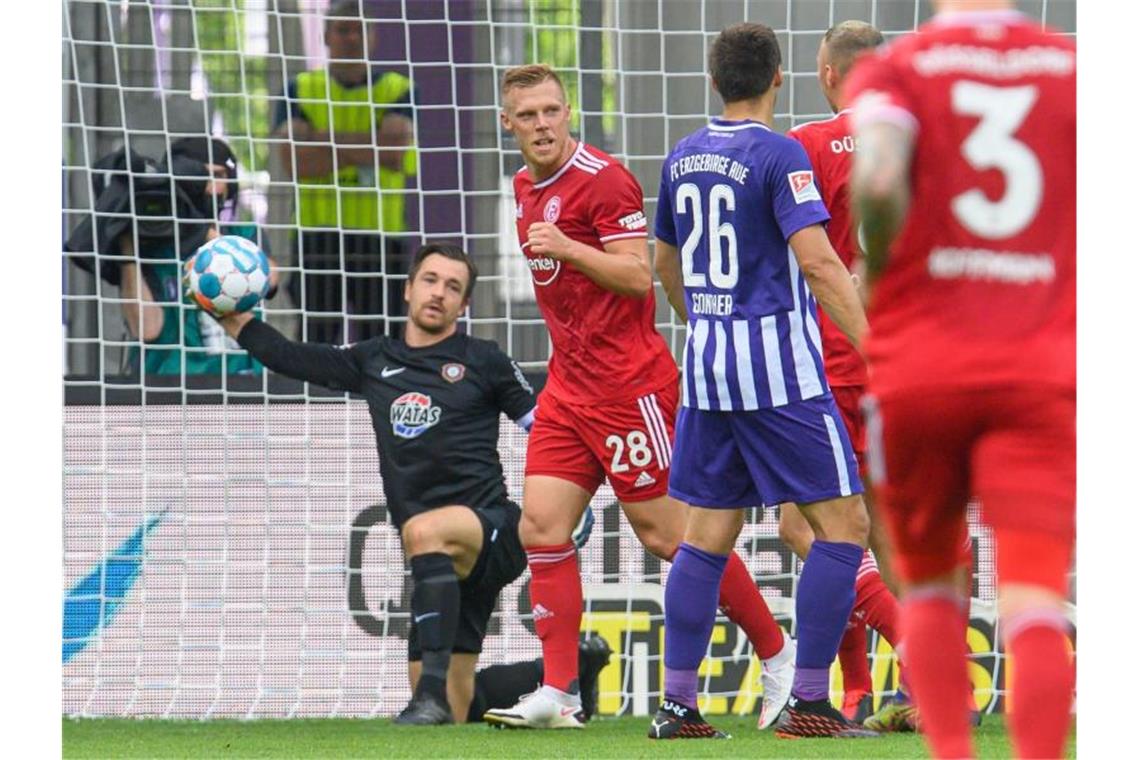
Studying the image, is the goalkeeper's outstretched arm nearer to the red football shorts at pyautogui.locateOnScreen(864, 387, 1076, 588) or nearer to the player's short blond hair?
the player's short blond hair

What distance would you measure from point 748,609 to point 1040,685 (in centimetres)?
303

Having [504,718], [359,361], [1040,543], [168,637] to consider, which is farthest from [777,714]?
[1040,543]

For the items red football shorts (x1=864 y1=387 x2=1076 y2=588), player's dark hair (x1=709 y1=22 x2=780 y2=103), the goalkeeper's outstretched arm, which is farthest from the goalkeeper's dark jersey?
red football shorts (x1=864 y1=387 x2=1076 y2=588)

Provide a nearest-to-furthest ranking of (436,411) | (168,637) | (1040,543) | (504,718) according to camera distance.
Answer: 1. (1040,543)
2. (504,718)
3. (436,411)
4. (168,637)

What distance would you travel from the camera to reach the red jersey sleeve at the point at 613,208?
6098mm

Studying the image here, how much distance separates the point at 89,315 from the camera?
25.3 feet

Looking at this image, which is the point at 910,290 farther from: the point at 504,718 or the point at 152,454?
the point at 152,454

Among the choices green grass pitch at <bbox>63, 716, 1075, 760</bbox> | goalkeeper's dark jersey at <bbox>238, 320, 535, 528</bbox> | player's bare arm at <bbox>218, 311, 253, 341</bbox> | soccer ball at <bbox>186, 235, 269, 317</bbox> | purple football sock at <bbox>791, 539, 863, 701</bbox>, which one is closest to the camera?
green grass pitch at <bbox>63, 716, 1075, 760</bbox>

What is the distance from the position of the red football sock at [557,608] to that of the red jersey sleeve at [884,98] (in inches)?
121

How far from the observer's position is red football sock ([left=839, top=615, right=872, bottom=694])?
6230 mm

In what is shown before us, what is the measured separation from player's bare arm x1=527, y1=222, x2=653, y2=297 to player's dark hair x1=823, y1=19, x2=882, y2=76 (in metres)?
0.82

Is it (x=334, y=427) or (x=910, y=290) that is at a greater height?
(x=910, y=290)

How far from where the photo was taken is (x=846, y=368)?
6094mm
